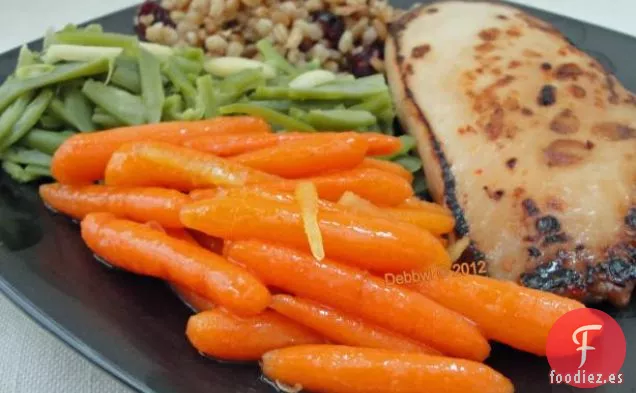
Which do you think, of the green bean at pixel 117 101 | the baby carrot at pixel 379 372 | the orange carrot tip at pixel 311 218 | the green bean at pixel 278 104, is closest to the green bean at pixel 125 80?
the green bean at pixel 117 101

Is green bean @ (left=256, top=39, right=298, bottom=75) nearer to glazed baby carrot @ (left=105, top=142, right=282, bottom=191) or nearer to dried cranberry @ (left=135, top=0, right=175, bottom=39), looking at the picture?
dried cranberry @ (left=135, top=0, right=175, bottom=39)

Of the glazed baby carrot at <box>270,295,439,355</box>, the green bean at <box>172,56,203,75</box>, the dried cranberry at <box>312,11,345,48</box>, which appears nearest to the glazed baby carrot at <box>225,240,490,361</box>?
the glazed baby carrot at <box>270,295,439,355</box>

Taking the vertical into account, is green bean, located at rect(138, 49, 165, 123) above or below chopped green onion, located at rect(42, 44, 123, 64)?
below

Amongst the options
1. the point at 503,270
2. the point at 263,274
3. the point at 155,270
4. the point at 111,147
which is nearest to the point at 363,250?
the point at 263,274

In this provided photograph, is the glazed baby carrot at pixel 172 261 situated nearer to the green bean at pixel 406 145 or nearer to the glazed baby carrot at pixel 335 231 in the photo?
the glazed baby carrot at pixel 335 231

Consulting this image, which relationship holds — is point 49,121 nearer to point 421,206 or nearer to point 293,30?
point 293,30
